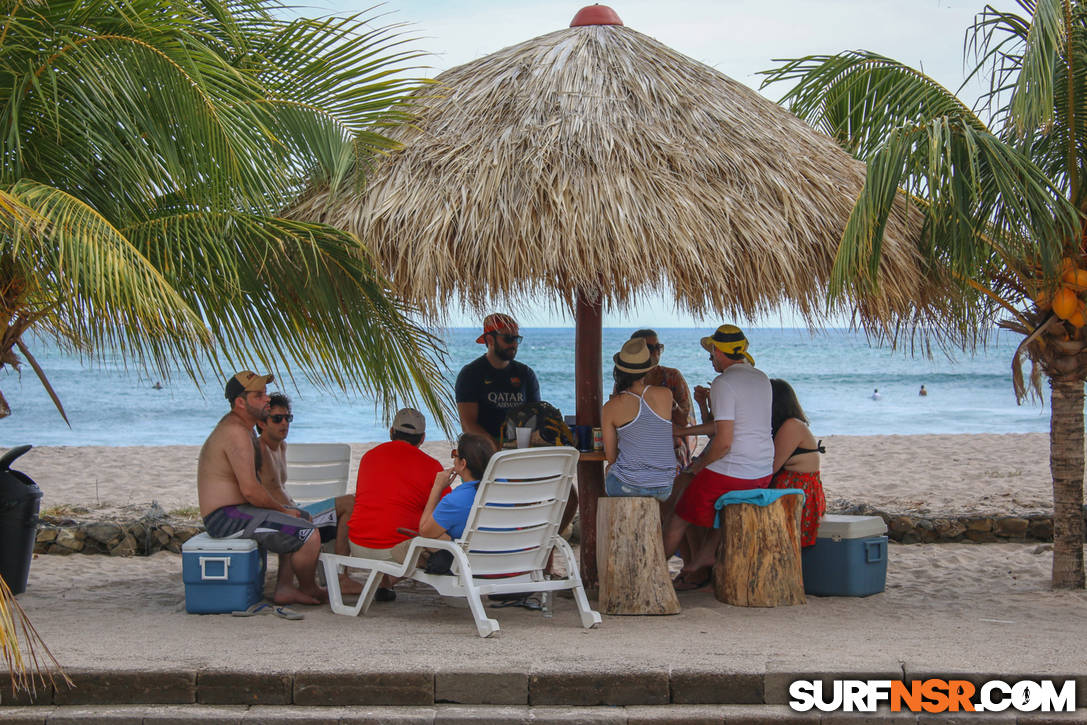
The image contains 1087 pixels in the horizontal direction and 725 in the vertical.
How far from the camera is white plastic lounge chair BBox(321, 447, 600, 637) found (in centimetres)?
450

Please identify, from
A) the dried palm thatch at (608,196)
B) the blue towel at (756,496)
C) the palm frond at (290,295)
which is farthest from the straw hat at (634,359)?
→ the palm frond at (290,295)

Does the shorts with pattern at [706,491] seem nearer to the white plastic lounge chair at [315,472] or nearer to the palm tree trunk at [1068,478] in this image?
the palm tree trunk at [1068,478]

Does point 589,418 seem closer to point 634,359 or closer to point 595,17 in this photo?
point 634,359

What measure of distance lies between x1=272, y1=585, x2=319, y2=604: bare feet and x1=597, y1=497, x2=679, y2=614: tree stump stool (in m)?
1.47

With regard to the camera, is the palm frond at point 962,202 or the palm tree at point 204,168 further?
the palm frond at point 962,202

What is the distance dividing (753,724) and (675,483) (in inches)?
90.7

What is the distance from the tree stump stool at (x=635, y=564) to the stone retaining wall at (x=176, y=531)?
A: 10.8 ft

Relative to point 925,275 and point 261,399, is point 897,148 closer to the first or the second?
point 925,275

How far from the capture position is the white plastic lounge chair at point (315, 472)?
6492mm

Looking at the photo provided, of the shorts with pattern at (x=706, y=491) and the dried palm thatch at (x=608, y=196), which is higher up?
the dried palm thatch at (x=608, y=196)

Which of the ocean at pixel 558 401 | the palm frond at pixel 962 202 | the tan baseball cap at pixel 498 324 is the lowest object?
the ocean at pixel 558 401

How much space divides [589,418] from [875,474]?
7.60 metres

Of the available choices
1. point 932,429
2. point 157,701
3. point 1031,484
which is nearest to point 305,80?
point 157,701
